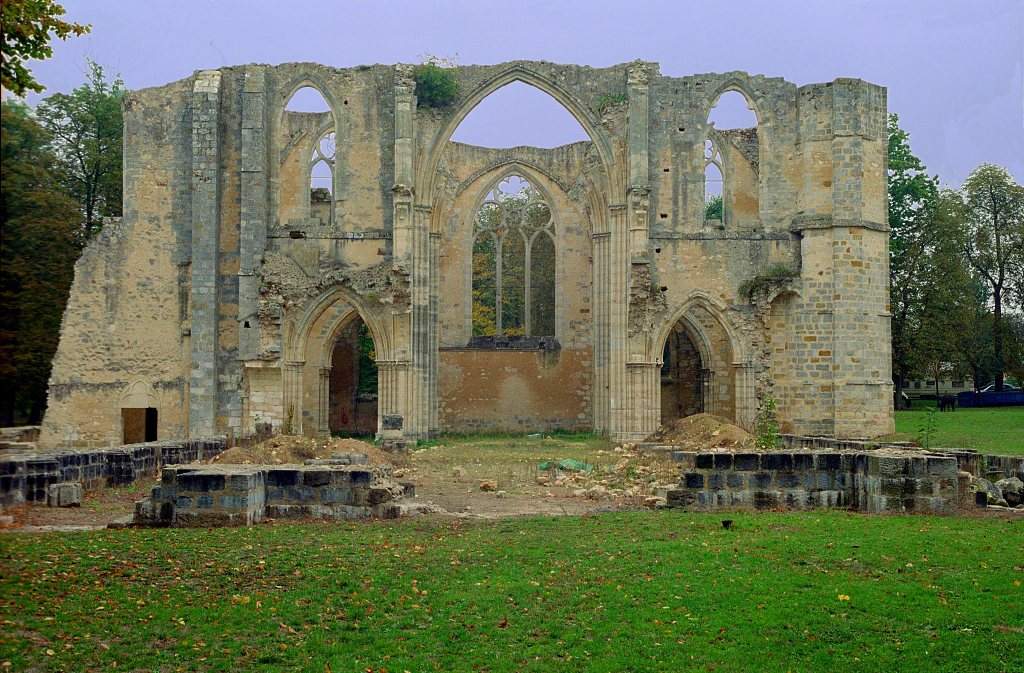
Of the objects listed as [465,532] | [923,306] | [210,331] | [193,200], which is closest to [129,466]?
[465,532]

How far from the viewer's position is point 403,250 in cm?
2281

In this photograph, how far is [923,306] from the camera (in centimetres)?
3300

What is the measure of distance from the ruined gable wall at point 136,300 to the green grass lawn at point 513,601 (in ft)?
48.1

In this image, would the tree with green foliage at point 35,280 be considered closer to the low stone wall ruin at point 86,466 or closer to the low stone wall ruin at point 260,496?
the low stone wall ruin at point 86,466

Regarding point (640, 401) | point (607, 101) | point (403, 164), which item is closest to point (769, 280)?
point (640, 401)

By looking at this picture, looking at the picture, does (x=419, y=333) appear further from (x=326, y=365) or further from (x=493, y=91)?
(x=493, y=91)

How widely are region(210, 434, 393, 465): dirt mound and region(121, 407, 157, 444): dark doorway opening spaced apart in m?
7.42

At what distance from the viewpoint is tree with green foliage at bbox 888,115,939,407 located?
109 ft

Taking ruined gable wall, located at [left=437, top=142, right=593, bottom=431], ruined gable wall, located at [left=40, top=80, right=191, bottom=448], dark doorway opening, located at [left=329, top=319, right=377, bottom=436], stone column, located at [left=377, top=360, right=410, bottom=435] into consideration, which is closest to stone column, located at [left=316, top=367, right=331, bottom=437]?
stone column, located at [left=377, top=360, right=410, bottom=435]

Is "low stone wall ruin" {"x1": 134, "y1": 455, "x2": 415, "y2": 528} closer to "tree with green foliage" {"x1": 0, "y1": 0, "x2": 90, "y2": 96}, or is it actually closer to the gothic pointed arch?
"tree with green foliage" {"x1": 0, "y1": 0, "x2": 90, "y2": 96}

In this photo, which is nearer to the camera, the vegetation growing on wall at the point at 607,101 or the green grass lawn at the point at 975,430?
the green grass lawn at the point at 975,430

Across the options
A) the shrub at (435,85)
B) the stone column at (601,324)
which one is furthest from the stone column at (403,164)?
the stone column at (601,324)

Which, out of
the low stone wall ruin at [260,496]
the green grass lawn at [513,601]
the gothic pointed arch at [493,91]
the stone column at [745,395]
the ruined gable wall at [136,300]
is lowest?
the green grass lawn at [513,601]

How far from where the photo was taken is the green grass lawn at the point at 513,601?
5.83 meters
